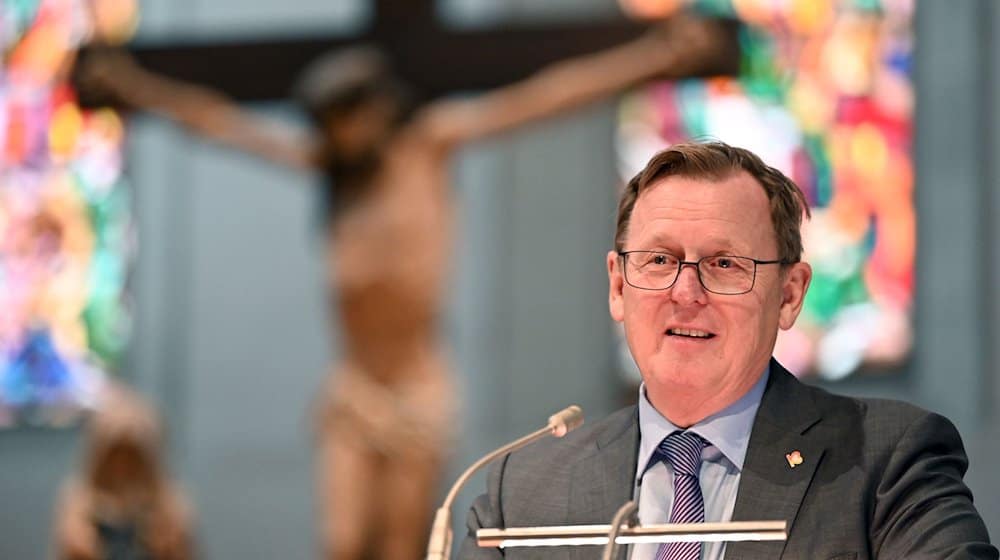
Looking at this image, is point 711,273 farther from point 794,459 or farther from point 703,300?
point 794,459

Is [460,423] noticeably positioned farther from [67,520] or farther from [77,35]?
[77,35]

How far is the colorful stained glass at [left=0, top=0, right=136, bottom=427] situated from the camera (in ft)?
33.7

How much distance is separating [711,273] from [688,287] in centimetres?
5

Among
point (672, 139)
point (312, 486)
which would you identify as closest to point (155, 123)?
point (312, 486)

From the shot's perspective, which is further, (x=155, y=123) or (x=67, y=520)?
(x=155, y=123)

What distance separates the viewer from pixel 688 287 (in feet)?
7.92

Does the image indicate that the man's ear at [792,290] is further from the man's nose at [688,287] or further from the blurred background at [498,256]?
the blurred background at [498,256]

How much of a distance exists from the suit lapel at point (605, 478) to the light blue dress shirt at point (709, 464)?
0.08ft

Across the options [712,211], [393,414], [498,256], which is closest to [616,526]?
[712,211]

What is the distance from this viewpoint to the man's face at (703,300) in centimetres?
244

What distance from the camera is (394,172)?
24.0 feet

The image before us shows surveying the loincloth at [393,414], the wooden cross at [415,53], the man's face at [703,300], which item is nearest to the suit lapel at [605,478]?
the man's face at [703,300]

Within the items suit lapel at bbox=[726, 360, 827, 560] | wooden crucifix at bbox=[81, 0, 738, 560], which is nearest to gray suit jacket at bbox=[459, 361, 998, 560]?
suit lapel at bbox=[726, 360, 827, 560]

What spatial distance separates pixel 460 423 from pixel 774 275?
6835mm
